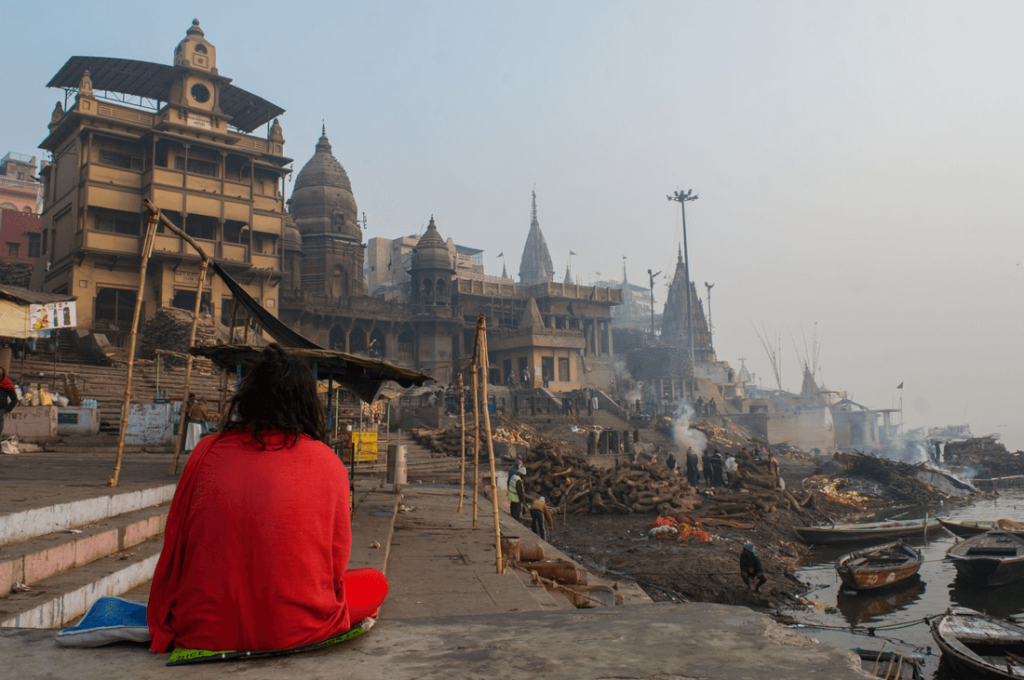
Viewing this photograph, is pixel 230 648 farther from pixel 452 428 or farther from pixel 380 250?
pixel 380 250

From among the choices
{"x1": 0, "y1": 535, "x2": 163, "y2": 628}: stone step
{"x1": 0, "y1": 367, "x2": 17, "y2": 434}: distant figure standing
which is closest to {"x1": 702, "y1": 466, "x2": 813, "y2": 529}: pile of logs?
{"x1": 0, "y1": 367, "x2": 17, "y2": 434}: distant figure standing

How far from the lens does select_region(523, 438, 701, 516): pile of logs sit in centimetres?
2089

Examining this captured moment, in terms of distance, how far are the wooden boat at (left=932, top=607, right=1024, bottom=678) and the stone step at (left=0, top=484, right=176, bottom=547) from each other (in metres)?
9.88

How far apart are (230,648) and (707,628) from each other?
6.26 feet

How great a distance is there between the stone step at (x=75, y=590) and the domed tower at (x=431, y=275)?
4319 centimetres

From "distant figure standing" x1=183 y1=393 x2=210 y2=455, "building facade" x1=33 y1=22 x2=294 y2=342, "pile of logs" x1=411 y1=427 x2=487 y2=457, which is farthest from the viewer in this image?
"building facade" x1=33 y1=22 x2=294 y2=342

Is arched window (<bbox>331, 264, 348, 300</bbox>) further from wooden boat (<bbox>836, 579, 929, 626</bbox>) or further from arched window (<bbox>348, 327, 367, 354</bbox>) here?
wooden boat (<bbox>836, 579, 929, 626</bbox>)

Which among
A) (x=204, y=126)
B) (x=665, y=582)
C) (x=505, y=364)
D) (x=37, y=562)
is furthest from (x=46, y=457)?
(x=505, y=364)

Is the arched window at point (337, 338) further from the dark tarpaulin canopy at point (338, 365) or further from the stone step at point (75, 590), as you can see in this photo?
the stone step at point (75, 590)

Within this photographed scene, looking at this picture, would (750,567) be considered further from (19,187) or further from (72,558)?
Result: (19,187)

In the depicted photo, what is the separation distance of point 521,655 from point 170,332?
95.2 ft

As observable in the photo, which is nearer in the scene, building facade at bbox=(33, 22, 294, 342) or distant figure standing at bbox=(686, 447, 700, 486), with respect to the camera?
distant figure standing at bbox=(686, 447, 700, 486)

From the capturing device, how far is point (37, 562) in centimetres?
443

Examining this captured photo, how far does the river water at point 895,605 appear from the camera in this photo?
1123cm
